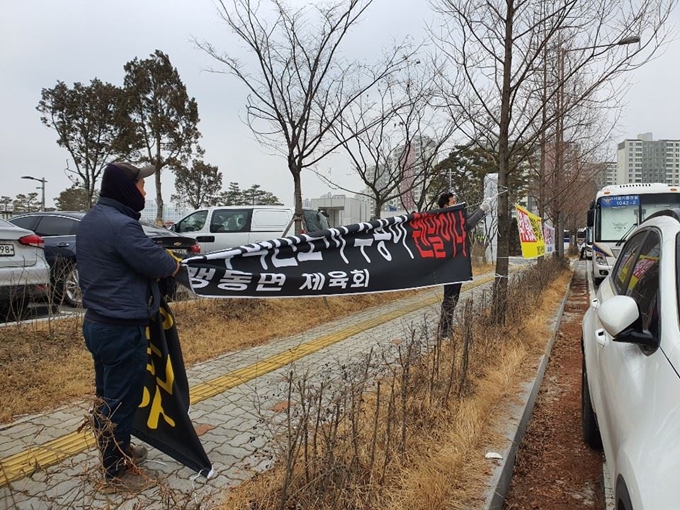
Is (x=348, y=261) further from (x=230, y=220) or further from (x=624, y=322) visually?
(x=230, y=220)

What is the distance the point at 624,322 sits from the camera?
82.5 inches

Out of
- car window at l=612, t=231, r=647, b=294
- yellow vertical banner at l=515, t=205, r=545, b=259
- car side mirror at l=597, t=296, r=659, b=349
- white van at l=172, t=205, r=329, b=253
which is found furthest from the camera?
white van at l=172, t=205, r=329, b=253

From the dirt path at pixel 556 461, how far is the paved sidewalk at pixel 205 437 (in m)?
1.39

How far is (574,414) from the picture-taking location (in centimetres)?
440

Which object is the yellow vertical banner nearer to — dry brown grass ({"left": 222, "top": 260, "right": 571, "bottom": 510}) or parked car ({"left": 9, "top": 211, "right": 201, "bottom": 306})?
dry brown grass ({"left": 222, "top": 260, "right": 571, "bottom": 510})

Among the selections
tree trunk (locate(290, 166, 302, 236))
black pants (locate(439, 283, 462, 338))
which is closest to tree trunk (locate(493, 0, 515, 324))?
black pants (locate(439, 283, 462, 338))

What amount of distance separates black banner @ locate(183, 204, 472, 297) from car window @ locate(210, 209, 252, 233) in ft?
24.1

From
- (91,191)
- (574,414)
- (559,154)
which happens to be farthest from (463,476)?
(91,191)

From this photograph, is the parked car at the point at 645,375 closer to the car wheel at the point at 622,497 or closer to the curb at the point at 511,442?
the car wheel at the point at 622,497

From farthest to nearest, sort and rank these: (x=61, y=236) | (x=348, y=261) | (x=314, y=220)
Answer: (x=314, y=220)
(x=61, y=236)
(x=348, y=261)

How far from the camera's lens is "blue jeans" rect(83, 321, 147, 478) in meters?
2.62

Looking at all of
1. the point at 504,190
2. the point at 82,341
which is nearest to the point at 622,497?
the point at 82,341

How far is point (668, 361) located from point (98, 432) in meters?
2.29

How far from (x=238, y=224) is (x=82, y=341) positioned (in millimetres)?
6744
